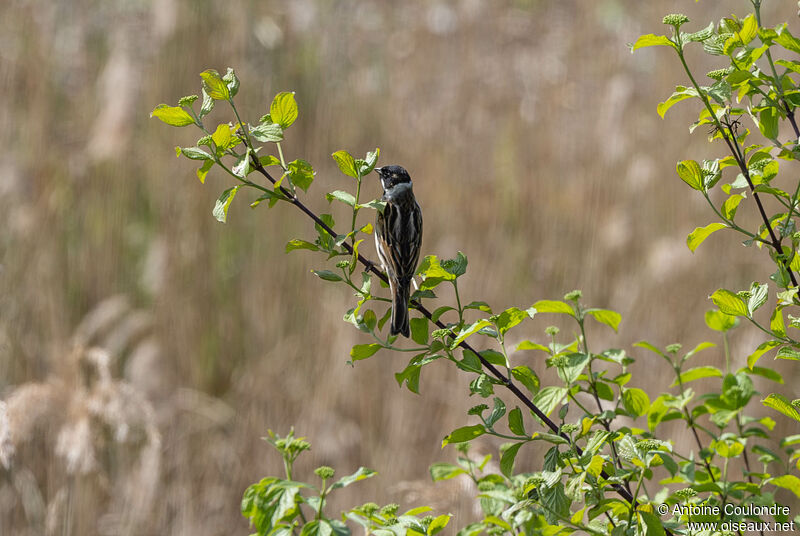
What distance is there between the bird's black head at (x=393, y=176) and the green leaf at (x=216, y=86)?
88cm

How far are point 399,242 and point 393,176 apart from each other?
36 centimetres

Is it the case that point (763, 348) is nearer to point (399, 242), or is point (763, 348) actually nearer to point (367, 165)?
point (367, 165)

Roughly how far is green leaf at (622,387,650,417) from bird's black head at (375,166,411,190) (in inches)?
34.6

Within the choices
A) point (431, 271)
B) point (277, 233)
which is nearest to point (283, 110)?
point (431, 271)

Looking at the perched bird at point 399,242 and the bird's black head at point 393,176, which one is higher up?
the bird's black head at point 393,176

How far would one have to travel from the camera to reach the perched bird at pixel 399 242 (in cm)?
152

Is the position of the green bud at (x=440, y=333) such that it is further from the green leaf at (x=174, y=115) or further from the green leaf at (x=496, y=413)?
the green leaf at (x=174, y=115)

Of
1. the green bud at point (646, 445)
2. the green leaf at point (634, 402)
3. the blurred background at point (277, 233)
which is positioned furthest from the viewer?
the blurred background at point (277, 233)

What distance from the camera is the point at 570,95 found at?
4.61 m

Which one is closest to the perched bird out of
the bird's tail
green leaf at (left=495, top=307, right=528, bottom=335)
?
the bird's tail

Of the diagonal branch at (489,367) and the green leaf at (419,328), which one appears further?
the green leaf at (419,328)

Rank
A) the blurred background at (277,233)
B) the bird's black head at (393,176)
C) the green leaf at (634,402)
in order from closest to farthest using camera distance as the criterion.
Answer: the green leaf at (634,402) → the bird's black head at (393,176) → the blurred background at (277,233)

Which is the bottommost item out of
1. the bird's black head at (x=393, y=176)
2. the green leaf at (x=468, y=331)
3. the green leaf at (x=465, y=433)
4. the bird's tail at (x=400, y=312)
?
the green leaf at (x=465, y=433)

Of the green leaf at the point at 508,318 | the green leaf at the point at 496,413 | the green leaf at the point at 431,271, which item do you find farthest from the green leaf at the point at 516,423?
the green leaf at the point at 431,271
